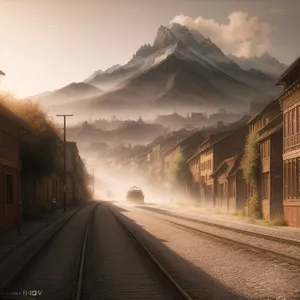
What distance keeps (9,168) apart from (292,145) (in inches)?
718

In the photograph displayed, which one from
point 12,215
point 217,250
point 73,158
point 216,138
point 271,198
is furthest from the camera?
point 73,158

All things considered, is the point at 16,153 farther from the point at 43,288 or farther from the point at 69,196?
the point at 69,196

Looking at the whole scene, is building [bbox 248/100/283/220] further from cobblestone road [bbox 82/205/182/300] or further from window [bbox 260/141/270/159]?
cobblestone road [bbox 82/205/182/300]

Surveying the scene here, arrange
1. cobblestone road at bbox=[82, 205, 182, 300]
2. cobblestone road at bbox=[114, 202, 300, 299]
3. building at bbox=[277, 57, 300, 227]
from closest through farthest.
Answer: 1. cobblestone road at bbox=[82, 205, 182, 300]
2. cobblestone road at bbox=[114, 202, 300, 299]
3. building at bbox=[277, 57, 300, 227]

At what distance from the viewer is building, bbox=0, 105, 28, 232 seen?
29.0 metres

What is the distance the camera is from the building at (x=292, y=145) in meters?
36.4

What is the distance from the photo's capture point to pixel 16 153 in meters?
34.4

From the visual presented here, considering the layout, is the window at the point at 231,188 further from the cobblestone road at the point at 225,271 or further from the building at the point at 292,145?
the cobblestone road at the point at 225,271

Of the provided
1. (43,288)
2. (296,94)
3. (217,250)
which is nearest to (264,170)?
(296,94)

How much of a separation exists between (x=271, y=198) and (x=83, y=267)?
98.7 ft

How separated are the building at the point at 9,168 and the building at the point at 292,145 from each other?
1702cm

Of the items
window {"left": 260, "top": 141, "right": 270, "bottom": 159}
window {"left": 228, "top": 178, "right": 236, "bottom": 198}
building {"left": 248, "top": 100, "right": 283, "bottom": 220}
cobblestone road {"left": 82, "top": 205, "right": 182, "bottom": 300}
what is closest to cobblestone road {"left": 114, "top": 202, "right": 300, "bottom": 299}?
cobblestone road {"left": 82, "top": 205, "right": 182, "bottom": 300}

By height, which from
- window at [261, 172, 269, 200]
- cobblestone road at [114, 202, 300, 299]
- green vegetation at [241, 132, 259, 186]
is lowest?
cobblestone road at [114, 202, 300, 299]

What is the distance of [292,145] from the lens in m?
37.9
